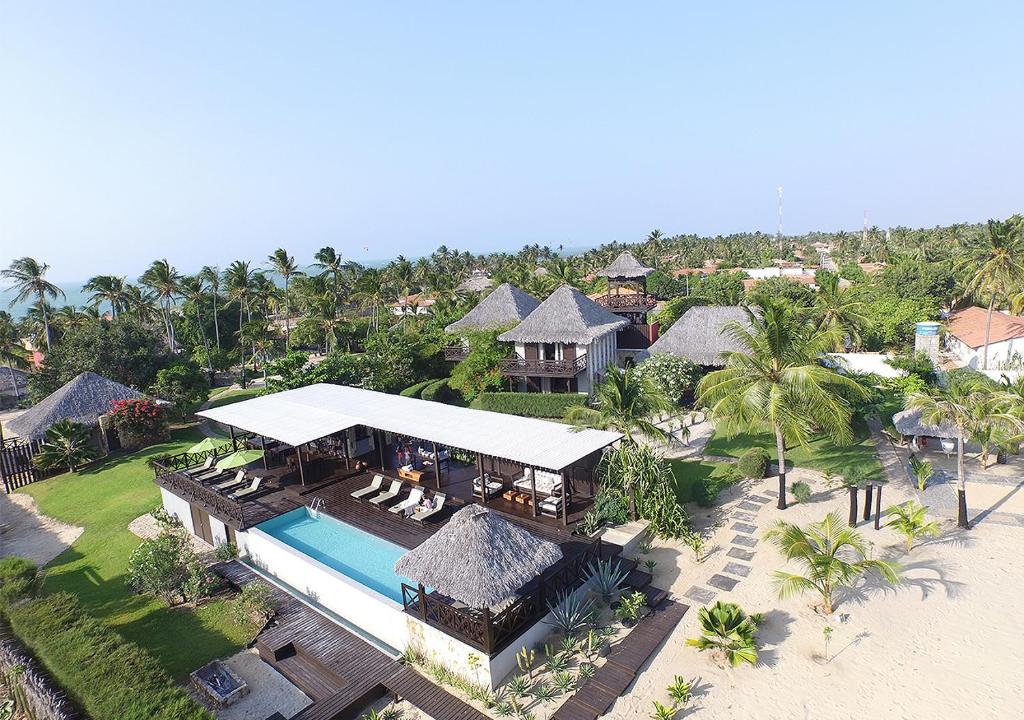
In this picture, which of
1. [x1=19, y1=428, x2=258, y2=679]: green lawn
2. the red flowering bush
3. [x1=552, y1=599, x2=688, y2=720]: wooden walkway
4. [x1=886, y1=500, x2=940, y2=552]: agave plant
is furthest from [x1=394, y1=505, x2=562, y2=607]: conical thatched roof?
the red flowering bush

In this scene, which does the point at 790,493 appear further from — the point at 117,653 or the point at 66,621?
the point at 66,621

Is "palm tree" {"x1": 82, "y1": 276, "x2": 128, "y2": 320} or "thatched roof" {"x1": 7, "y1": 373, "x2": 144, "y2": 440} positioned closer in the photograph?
"thatched roof" {"x1": 7, "y1": 373, "x2": 144, "y2": 440}

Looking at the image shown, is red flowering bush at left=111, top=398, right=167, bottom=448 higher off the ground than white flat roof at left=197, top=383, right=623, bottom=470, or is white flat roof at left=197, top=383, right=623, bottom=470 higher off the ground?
white flat roof at left=197, top=383, right=623, bottom=470

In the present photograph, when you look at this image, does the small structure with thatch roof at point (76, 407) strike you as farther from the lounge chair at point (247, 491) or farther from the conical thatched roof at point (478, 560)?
the conical thatched roof at point (478, 560)

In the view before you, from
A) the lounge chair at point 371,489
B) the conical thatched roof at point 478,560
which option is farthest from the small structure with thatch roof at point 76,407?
the conical thatched roof at point 478,560

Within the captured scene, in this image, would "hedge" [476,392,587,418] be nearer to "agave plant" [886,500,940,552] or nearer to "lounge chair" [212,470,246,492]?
"lounge chair" [212,470,246,492]

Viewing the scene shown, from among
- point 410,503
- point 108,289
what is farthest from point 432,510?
point 108,289

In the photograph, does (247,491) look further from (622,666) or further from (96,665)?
(622,666)
